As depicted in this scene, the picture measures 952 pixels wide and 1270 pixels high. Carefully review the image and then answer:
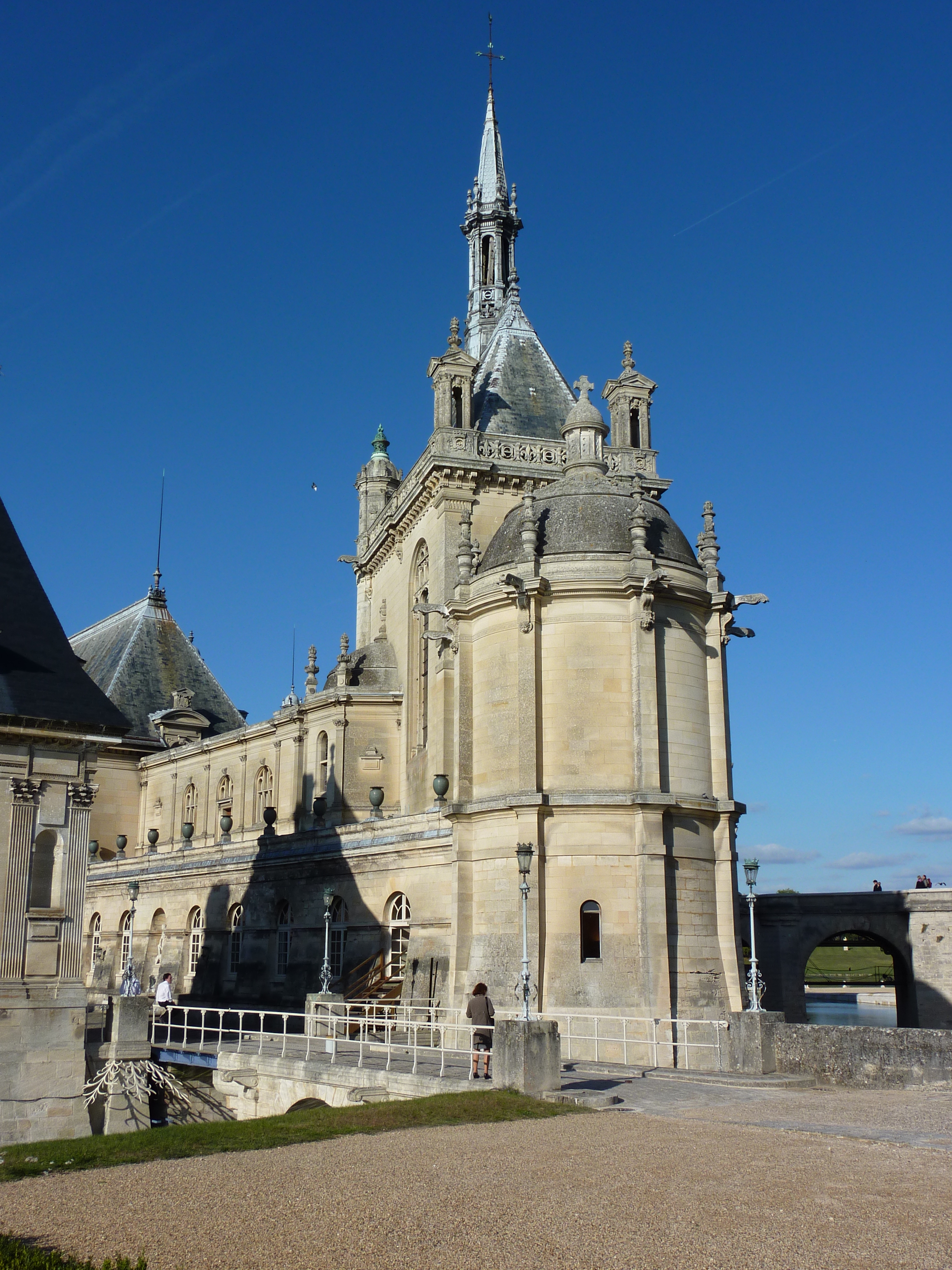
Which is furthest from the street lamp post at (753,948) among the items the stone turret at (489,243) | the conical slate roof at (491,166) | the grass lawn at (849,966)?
the grass lawn at (849,966)

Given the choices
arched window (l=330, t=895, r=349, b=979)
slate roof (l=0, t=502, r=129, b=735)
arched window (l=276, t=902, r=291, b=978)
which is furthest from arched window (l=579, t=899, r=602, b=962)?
arched window (l=276, t=902, r=291, b=978)

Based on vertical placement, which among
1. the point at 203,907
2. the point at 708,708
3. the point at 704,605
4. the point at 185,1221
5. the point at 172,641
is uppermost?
the point at 172,641

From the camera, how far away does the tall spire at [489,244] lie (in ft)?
163

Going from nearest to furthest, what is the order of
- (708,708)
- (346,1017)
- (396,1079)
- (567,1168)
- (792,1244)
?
1. (792,1244)
2. (567,1168)
3. (396,1079)
4. (346,1017)
5. (708,708)

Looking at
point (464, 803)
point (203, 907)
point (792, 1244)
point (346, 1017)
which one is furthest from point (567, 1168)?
point (203, 907)

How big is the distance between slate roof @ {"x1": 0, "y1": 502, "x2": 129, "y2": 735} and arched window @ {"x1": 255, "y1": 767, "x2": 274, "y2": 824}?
2132cm

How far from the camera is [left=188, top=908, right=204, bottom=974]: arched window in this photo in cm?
4062

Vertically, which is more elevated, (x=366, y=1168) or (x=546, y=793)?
(x=546, y=793)

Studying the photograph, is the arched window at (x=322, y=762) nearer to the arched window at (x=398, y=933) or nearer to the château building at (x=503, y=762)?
the château building at (x=503, y=762)

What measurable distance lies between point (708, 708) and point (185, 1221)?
1960 centimetres

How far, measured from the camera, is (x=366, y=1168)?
11953mm

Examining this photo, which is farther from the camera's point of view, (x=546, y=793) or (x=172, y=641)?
(x=172, y=641)

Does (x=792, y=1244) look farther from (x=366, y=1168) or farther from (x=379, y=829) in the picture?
(x=379, y=829)

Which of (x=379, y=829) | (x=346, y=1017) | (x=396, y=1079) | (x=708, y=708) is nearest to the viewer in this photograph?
(x=396, y=1079)
